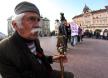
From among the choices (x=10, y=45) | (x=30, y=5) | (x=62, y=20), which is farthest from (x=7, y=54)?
(x=62, y=20)

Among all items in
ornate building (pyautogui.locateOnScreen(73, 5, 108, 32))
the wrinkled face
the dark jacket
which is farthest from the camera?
ornate building (pyautogui.locateOnScreen(73, 5, 108, 32))

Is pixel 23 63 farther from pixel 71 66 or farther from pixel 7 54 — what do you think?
pixel 71 66

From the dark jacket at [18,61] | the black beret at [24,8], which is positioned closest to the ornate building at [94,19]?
the black beret at [24,8]

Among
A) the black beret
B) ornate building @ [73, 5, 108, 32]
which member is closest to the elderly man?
the black beret

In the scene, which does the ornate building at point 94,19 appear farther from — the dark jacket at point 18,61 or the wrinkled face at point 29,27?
the dark jacket at point 18,61

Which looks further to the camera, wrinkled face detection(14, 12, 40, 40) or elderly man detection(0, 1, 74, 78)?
wrinkled face detection(14, 12, 40, 40)

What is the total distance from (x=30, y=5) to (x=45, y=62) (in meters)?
0.71

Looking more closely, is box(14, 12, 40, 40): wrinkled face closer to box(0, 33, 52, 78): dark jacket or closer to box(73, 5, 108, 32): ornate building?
box(0, 33, 52, 78): dark jacket

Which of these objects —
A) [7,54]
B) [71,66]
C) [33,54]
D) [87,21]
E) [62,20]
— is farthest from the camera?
[87,21]

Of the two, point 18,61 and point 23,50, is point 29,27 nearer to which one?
point 23,50

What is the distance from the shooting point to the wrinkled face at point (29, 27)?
3.38 m

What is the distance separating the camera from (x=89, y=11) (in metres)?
119

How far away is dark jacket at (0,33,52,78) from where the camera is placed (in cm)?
318

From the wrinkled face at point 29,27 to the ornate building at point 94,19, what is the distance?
102735 mm
